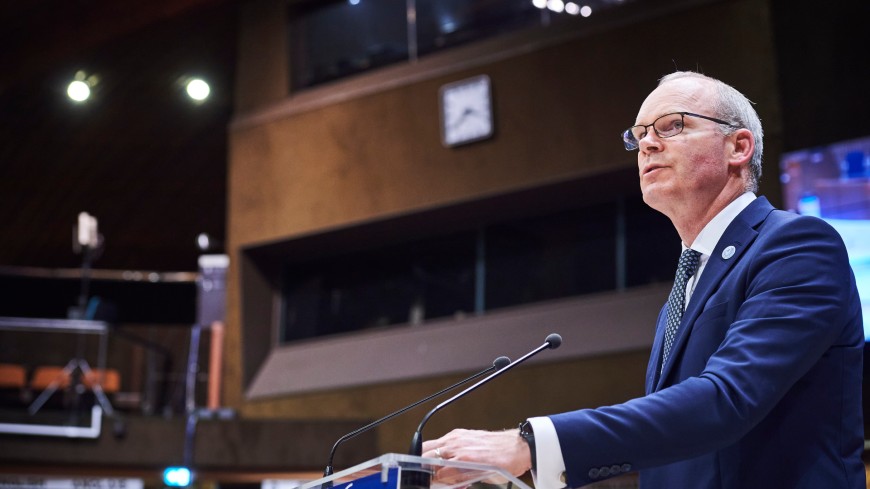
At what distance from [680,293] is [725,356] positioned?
309 mm

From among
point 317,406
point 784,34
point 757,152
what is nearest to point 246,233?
point 317,406

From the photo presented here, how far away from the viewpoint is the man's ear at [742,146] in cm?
163

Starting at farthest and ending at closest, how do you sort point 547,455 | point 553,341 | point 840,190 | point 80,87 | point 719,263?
point 80,87 < point 840,190 < point 553,341 < point 719,263 < point 547,455

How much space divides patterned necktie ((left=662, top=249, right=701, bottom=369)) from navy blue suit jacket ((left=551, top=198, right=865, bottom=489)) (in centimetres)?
7

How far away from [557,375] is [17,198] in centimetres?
718

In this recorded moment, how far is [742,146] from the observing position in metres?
1.64

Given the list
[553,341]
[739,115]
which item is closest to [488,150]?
[739,115]

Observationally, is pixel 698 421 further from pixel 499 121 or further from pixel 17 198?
pixel 17 198

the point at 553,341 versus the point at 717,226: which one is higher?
the point at 717,226

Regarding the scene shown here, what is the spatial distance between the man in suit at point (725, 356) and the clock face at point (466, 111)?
6.41 meters

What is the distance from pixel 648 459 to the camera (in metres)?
1.21

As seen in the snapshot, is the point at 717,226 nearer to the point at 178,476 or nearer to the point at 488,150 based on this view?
the point at 488,150

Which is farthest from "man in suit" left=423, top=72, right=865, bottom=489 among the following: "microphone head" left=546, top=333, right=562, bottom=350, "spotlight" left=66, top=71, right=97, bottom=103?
"spotlight" left=66, top=71, right=97, bottom=103

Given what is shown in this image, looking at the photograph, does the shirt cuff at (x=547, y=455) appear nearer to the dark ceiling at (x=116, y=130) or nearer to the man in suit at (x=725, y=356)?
the man in suit at (x=725, y=356)
